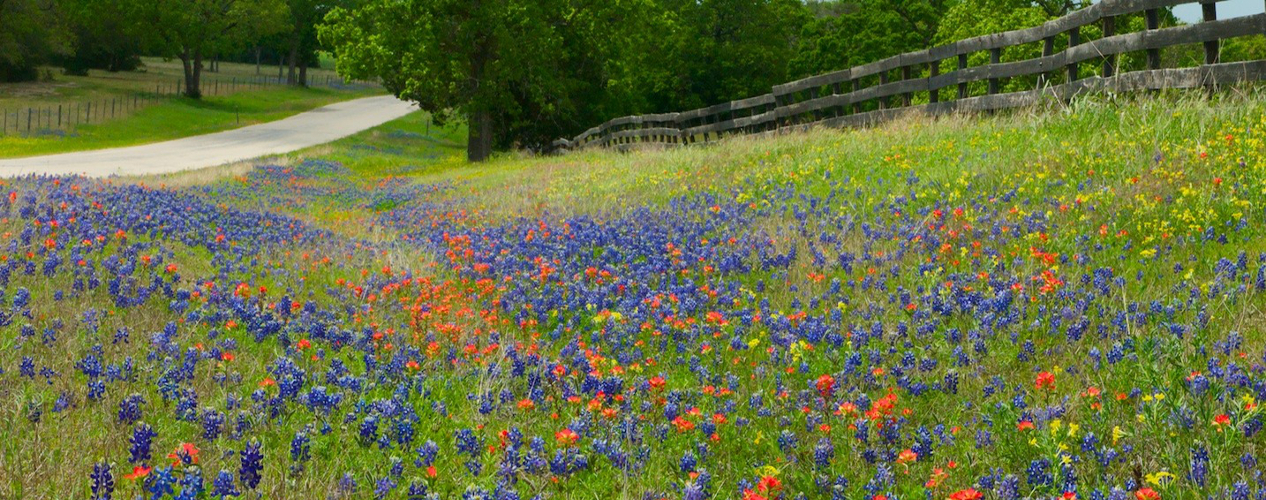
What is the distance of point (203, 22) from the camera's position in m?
70.8

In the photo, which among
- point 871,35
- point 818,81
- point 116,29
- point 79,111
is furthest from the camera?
point 116,29

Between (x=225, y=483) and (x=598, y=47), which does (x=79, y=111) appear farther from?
(x=225, y=483)

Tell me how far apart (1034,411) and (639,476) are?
167 cm

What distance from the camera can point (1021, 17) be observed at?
1591 inches

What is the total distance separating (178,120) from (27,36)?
47.0ft

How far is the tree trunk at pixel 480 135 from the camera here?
1430 inches

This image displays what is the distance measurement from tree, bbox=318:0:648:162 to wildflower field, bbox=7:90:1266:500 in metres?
24.3

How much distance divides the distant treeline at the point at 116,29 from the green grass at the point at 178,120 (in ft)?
15.4

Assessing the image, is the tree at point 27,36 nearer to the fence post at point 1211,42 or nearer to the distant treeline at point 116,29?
the distant treeline at point 116,29

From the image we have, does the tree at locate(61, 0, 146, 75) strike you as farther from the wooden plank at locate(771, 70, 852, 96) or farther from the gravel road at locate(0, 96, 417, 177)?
the wooden plank at locate(771, 70, 852, 96)

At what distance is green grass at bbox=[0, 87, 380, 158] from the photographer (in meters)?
39.3

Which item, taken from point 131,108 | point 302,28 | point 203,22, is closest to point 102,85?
Answer: point 203,22

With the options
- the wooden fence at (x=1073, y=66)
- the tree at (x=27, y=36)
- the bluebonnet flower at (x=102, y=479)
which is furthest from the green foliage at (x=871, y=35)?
the bluebonnet flower at (x=102, y=479)

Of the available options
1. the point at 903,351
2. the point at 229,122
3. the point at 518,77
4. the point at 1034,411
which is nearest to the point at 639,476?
the point at 1034,411
